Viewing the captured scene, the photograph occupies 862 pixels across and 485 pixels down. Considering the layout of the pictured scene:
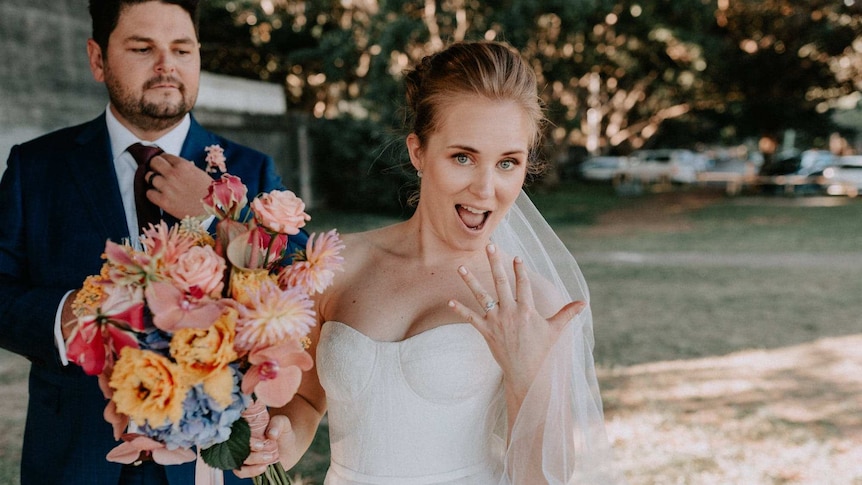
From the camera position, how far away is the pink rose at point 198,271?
140cm

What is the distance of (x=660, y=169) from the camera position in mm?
37062

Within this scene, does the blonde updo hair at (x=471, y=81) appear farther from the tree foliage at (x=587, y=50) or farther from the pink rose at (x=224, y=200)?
the tree foliage at (x=587, y=50)

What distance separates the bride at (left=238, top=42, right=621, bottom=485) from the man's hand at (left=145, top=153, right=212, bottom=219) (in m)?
0.52

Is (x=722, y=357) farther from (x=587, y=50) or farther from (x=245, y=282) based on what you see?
(x=587, y=50)

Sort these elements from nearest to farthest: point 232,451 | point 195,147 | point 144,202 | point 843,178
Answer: point 232,451, point 144,202, point 195,147, point 843,178

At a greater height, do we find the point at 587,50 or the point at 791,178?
the point at 587,50

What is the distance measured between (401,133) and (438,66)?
1.20ft

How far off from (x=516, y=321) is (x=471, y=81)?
69 cm

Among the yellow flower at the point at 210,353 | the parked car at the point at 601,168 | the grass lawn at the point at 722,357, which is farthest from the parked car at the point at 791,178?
the yellow flower at the point at 210,353

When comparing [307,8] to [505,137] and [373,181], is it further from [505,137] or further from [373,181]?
[505,137]

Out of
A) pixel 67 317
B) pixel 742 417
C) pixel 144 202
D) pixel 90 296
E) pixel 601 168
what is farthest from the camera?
pixel 601 168

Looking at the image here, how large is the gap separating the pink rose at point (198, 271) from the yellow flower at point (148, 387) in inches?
5.8

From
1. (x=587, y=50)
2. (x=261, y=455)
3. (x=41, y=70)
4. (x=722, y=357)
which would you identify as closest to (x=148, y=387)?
(x=261, y=455)

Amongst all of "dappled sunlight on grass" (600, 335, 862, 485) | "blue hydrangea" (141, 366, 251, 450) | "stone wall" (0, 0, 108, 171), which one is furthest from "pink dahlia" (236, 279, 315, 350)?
"stone wall" (0, 0, 108, 171)
